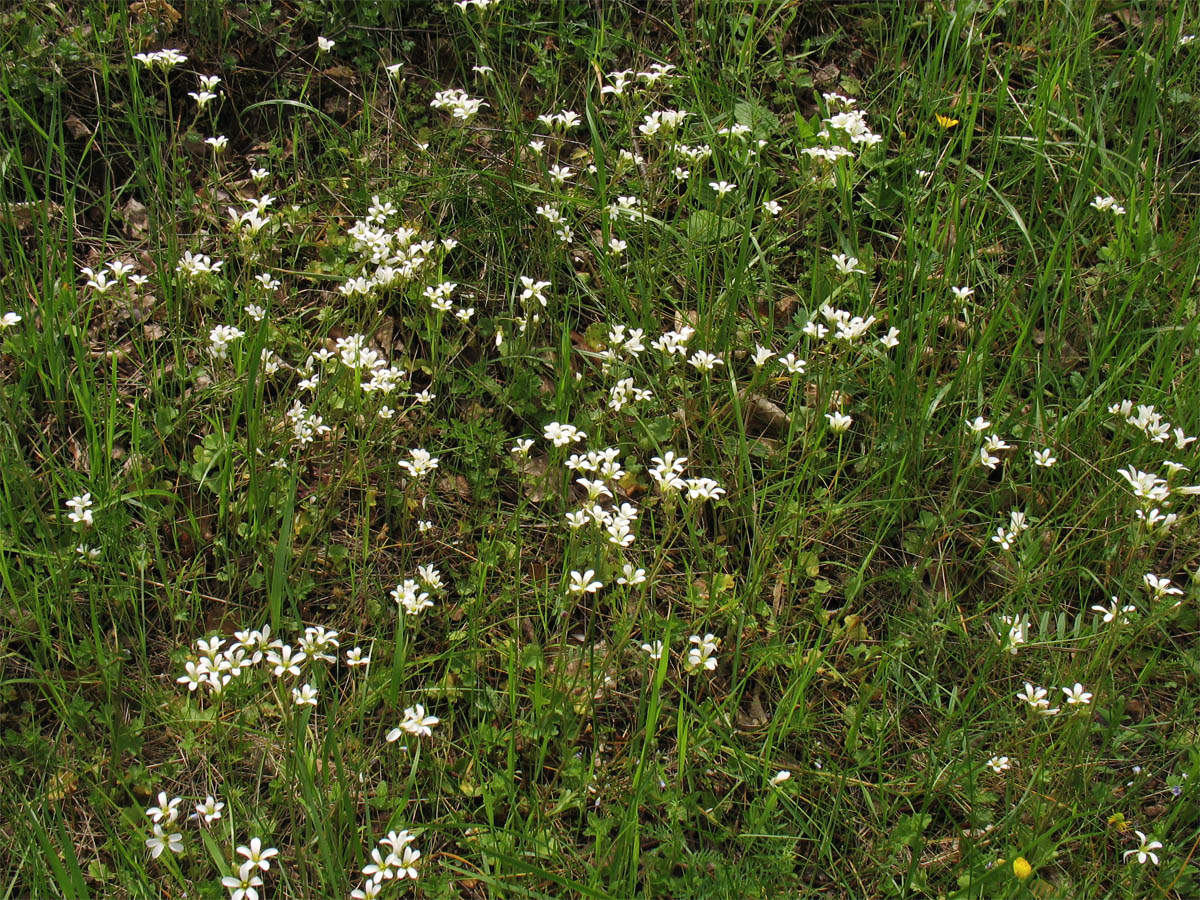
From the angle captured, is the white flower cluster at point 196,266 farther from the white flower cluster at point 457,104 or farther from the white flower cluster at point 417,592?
the white flower cluster at point 417,592

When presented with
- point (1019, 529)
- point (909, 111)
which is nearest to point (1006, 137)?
point (909, 111)

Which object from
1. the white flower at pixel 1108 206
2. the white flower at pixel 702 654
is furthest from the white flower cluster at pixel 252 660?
the white flower at pixel 1108 206

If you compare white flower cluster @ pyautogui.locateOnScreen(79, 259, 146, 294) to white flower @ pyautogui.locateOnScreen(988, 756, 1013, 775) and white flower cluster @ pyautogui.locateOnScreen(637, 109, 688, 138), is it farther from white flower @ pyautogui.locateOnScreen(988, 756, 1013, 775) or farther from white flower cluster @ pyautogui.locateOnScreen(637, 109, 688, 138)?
white flower @ pyautogui.locateOnScreen(988, 756, 1013, 775)

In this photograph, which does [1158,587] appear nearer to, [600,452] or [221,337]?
[600,452]

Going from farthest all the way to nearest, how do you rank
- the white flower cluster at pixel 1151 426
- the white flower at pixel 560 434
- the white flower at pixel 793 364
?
the white flower at pixel 793 364, the white flower cluster at pixel 1151 426, the white flower at pixel 560 434

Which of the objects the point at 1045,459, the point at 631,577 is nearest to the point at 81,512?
the point at 631,577
